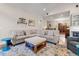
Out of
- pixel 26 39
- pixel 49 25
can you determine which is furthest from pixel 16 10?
pixel 49 25

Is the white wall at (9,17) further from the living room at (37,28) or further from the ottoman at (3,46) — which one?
the ottoman at (3,46)

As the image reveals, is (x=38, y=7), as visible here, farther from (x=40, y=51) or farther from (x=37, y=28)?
(x=40, y=51)

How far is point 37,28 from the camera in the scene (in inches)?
74.1

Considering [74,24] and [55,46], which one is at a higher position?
[74,24]

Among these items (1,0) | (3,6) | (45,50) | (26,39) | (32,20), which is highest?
(1,0)

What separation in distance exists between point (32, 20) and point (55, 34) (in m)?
0.59

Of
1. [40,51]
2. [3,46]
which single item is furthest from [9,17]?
[40,51]

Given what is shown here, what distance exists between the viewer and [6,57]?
185cm

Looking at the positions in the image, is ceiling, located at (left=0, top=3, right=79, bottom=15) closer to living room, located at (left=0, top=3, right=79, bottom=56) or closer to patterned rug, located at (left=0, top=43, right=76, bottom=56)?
living room, located at (left=0, top=3, right=79, bottom=56)

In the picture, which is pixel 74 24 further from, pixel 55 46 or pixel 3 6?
pixel 3 6

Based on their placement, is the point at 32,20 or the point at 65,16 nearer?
the point at 65,16

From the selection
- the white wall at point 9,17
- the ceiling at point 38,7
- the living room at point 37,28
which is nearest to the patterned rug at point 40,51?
the living room at point 37,28

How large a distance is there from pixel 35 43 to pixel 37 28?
330mm

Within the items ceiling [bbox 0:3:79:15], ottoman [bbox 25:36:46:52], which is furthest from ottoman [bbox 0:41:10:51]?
ceiling [bbox 0:3:79:15]
